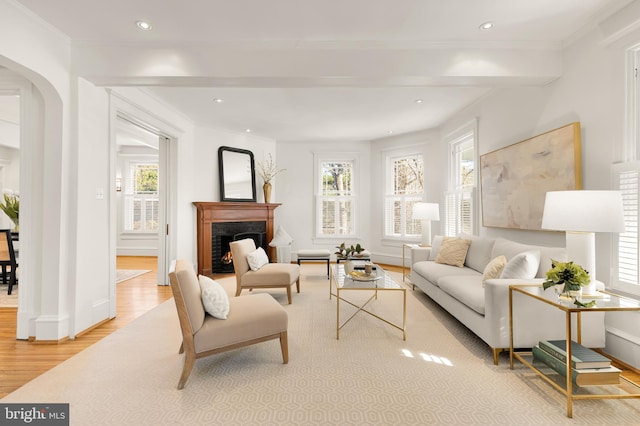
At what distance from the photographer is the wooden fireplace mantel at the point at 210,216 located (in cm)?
554

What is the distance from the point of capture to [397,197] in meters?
6.79

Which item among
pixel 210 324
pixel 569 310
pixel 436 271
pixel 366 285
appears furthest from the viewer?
pixel 436 271

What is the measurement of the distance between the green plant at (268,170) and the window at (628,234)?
18.0 ft

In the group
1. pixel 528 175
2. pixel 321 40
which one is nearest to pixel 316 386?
pixel 321 40

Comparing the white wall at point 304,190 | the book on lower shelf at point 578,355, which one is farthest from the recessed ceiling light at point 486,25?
the white wall at point 304,190

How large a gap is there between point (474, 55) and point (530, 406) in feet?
9.73

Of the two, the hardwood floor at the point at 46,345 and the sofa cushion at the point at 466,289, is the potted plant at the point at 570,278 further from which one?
the hardwood floor at the point at 46,345

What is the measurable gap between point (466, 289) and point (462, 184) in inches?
112

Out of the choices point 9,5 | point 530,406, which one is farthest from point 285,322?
point 9,5

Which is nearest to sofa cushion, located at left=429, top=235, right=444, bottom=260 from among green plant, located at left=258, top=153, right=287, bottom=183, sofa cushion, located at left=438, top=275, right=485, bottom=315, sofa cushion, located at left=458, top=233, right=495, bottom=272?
sofa cushion, located at left=458, top=233, right=495, bottom=272

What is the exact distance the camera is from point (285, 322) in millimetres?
2477

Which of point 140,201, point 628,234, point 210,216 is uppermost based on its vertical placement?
point 140,201

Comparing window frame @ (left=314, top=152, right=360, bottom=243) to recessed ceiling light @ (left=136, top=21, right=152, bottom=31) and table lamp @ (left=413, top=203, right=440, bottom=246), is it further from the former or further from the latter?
recessed ceiling light @ (left=136, top=21, right=152, bottom=31)

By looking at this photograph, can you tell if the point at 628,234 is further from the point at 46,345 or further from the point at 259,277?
the point at 46,345
